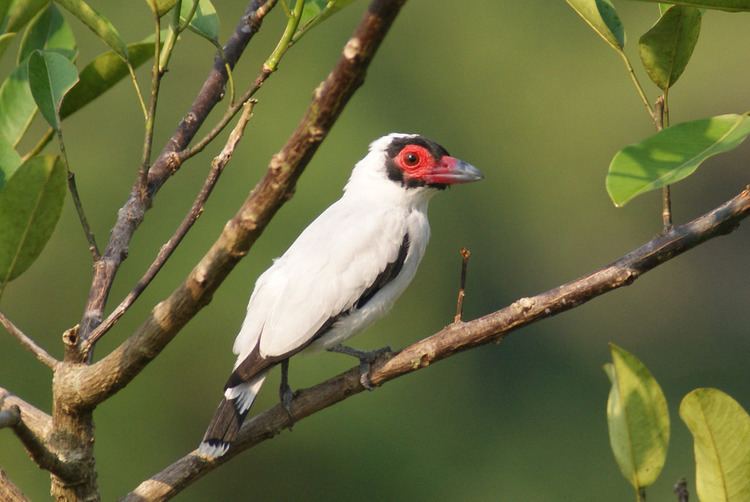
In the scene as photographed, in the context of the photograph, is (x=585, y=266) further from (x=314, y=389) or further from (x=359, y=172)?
(x=314, y=389)

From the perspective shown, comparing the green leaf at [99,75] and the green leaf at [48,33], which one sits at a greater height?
the green leaf at [48,33]

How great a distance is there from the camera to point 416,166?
4.54 meters

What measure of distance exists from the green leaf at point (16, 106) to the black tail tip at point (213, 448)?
80 centimetres

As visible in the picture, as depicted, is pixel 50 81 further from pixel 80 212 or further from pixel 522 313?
pixel 522 313

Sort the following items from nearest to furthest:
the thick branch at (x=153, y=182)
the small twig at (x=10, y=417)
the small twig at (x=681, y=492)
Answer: the small twig at (x=681, y=492) < the small twig at (x=10, y=417) < the thick branch at (x=153, y=182)

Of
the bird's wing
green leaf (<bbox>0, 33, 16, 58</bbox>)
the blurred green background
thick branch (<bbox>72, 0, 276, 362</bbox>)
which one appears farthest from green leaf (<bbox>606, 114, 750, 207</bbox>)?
the blurred green background

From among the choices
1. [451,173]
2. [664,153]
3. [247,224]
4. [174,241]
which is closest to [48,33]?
[174,241]

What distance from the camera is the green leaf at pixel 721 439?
1.74 m

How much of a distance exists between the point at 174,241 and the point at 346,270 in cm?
191

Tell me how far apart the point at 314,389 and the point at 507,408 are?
13871mm

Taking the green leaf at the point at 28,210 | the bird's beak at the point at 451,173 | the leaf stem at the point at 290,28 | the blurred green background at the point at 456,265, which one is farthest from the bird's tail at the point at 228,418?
the blurred green background at the point at 456,265

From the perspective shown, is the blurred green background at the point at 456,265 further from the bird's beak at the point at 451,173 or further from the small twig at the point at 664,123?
the small twig at the point at 664,123

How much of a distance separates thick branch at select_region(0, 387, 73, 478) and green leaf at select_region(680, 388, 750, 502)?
1008 mm

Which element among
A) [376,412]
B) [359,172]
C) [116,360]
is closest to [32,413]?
[116,360]
